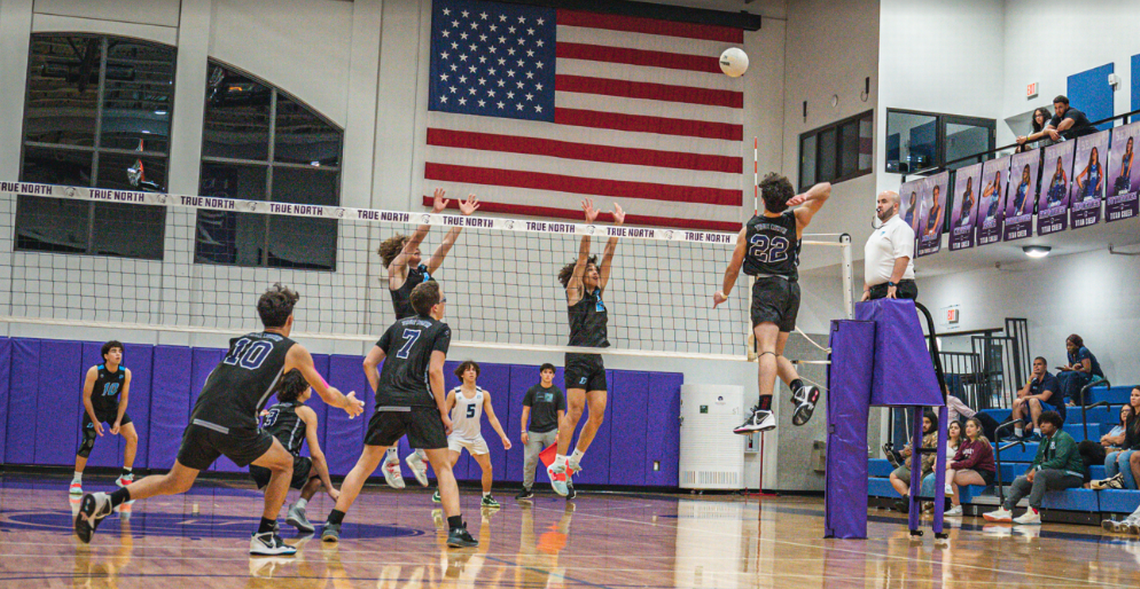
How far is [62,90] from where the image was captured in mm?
17984

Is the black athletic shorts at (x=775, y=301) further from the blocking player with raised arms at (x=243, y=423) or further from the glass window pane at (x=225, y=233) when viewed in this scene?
the glass window pane at (x=225, y=233)

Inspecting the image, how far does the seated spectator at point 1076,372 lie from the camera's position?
15742 mm

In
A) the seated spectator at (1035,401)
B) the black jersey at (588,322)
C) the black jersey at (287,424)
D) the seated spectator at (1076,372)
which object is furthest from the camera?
the seated spectator at (1076,372)

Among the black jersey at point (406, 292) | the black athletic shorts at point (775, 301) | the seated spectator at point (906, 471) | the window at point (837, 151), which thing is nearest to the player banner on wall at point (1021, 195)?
the window at point (837, 151)

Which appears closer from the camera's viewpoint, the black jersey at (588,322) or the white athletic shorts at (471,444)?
the black jersey at (588,322)

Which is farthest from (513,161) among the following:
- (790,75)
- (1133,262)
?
(1133,262)

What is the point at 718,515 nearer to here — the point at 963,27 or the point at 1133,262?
the point at 1133,262

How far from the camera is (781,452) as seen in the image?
20719 mm

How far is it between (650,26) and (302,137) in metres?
6.87

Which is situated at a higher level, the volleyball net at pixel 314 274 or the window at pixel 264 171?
the window at pixel 264 171

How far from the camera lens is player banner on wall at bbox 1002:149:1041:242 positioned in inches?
622

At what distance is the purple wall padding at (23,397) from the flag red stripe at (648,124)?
9.73m

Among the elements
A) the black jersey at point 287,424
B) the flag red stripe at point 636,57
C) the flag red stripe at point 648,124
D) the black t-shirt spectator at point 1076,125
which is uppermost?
the flag red stripe at point 636,57

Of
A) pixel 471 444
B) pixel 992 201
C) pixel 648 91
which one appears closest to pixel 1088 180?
pixel 992 201
